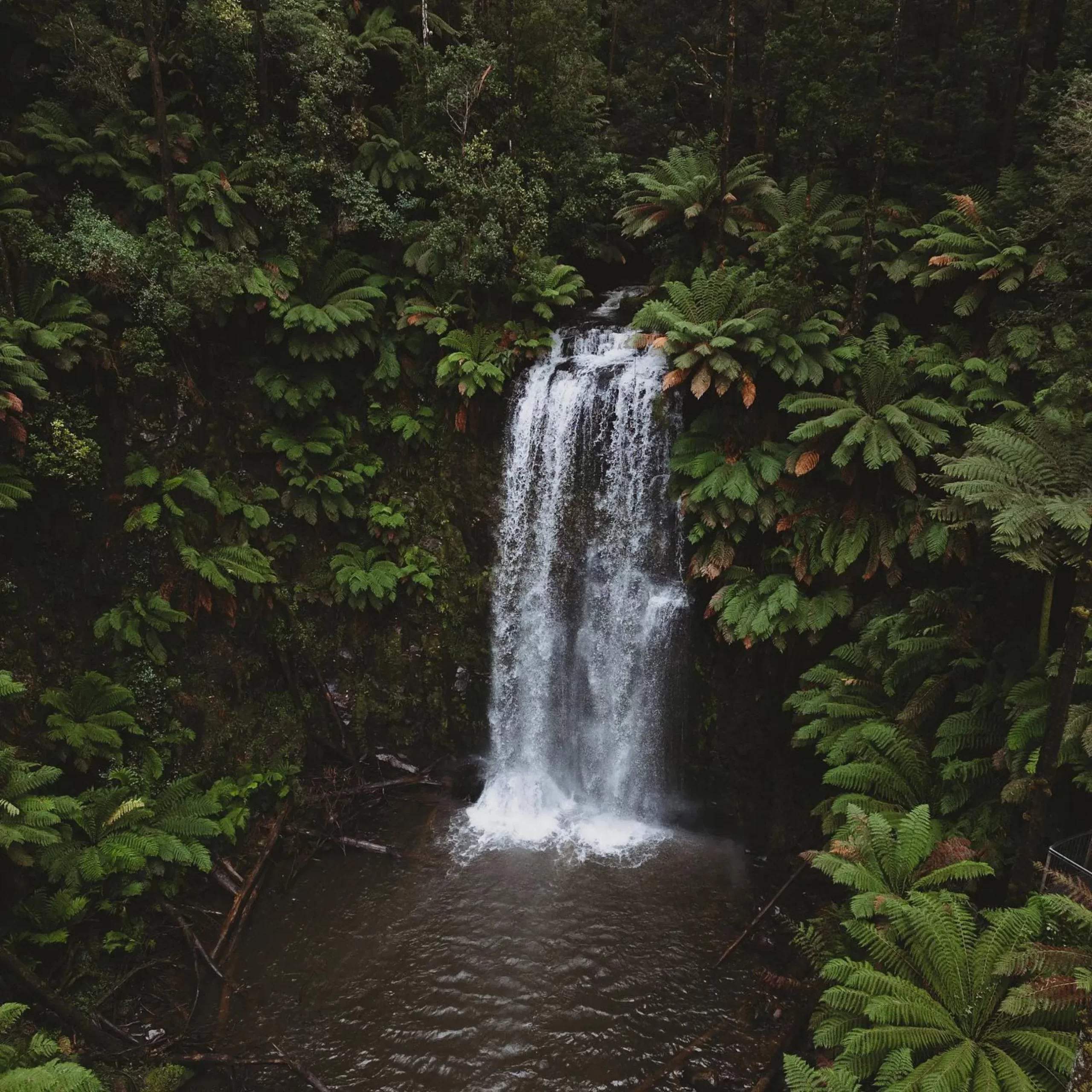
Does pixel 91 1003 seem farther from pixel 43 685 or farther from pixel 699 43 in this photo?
pixel 699 43

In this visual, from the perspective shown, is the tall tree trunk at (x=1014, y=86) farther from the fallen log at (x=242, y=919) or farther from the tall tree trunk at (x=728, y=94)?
the fallen log at (x=242, y=919)

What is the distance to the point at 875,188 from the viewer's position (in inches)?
381

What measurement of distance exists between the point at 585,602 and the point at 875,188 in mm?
7254

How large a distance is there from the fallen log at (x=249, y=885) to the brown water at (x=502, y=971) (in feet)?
0.97

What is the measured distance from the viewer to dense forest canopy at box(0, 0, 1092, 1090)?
22.2 feet

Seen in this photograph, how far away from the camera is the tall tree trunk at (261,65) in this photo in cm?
1178

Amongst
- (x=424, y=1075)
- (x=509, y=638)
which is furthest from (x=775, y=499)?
(x=424, y=1075)

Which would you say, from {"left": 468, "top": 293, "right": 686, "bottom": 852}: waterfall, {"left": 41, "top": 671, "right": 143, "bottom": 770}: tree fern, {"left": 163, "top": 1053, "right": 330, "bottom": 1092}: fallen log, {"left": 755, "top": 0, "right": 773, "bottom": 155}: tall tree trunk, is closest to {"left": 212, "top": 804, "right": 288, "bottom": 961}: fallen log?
{"left": 163, "top": 1053, "right": 330, "bottom": 1092}: fallen log

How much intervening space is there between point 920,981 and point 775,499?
233 inches

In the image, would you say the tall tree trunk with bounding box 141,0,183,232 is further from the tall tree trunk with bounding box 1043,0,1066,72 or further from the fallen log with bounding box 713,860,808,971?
the tall tree trunk with bounding box 1043,0,1066,72

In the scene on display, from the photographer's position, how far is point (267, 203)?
1168 centimetres

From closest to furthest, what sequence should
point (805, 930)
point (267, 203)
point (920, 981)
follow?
1. point (920, 981)
2. point (805, 930)
3. point (267, 203)

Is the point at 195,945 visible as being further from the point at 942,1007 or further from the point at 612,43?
the point at 612,43

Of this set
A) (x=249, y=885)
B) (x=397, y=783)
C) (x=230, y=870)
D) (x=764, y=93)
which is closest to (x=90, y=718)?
(x=230, y=870)
